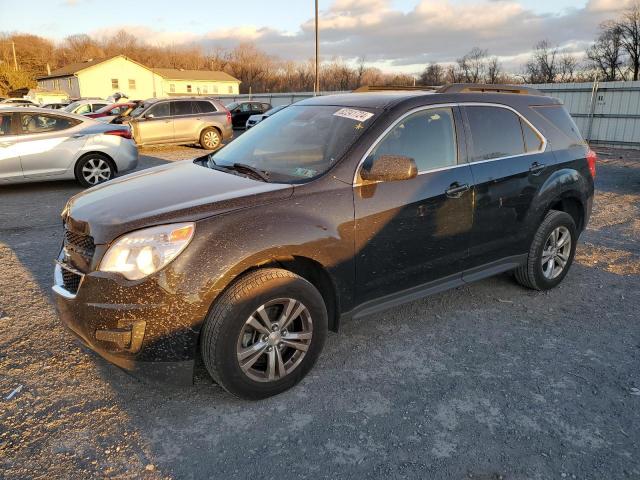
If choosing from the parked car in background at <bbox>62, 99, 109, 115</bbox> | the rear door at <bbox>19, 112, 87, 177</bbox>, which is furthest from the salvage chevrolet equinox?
the parked car in background at <bbox>62, 99, 109, 115</bbox>

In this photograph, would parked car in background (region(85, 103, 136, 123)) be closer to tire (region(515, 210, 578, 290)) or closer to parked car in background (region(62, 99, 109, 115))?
parked car in background (region(62, 99, 109, 115))

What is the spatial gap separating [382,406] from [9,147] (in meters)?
8.44

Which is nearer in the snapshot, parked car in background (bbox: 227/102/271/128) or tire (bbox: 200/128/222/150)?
tire (bbox: 200/128/222/150)

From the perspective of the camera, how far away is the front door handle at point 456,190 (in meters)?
3.57

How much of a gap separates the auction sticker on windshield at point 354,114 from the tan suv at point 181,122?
13365mm

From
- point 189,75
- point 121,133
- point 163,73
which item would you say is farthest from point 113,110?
point 189,75

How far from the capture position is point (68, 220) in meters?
3.11

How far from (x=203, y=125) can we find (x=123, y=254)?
47.5 ft

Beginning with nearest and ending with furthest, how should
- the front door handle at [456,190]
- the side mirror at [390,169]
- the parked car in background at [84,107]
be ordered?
the side mirror at [390,169] < the front door handle at [456,190] < the parked car in background at [84,107]

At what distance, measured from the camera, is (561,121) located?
4.59 metres

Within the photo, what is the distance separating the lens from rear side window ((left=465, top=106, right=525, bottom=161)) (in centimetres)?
385

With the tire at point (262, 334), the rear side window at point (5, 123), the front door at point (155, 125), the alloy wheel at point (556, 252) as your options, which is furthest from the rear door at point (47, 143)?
the alloy wheel at point (556, 252)

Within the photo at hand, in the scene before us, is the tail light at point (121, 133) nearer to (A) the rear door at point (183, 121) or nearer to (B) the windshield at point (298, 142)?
(A) the rear door at point (183, 121)

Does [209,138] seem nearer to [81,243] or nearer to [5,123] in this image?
[5,123]
